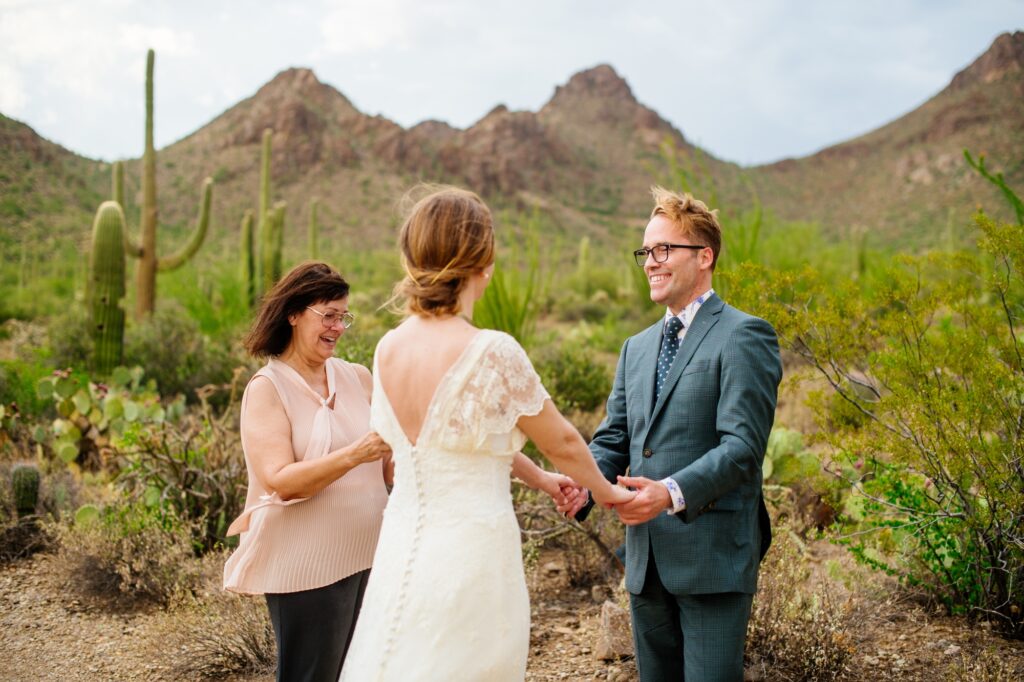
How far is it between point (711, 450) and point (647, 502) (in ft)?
0.88

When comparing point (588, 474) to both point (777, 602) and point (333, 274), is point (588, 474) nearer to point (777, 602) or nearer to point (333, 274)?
point (333, 274)

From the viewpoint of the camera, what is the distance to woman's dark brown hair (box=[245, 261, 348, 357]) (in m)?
3.20

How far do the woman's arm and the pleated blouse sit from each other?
0.03m

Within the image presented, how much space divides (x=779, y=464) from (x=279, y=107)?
58443 mm

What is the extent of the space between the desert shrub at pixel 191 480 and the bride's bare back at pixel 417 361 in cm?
401

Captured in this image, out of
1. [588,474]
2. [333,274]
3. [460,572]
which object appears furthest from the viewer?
[333,274]

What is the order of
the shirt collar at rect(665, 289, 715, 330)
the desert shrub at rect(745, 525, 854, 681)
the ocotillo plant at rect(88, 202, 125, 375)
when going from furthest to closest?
the ocotillo plant at rect(88, 202, 125, 375)
the desert shrub at rect(745, 525, 854, 681)
the shirt collar at rect(665, 289, 715, 330)

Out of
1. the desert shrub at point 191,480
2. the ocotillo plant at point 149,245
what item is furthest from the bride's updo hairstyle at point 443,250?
the ocotillo plant at point 149,245

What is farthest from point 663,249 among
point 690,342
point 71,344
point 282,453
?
point 71,344

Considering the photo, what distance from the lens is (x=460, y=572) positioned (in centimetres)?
227

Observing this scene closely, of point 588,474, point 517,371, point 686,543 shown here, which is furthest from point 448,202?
point 686,543

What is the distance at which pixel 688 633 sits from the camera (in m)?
2.82

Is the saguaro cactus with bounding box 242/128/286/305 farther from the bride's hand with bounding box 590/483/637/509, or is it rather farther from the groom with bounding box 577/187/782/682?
the bride's hand with bounding box 590/483/637/509

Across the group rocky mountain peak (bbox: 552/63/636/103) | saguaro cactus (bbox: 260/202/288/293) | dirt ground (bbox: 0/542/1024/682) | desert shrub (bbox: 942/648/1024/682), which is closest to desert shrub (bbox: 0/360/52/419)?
dirt ground (bbox: 0/542/1024/682)
